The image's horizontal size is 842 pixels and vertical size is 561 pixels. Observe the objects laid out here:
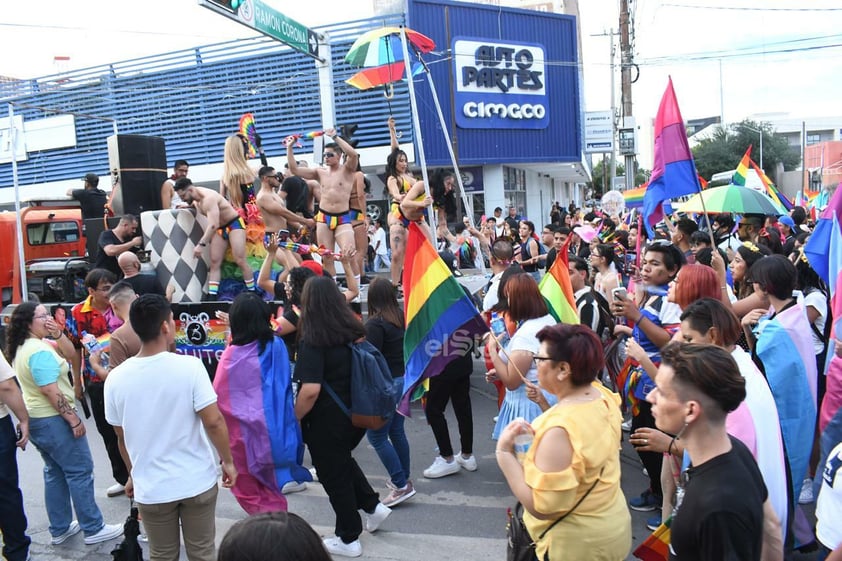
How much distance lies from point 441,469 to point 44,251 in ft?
34.3

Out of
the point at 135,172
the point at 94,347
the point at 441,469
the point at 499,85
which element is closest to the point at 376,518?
the point at 441,469

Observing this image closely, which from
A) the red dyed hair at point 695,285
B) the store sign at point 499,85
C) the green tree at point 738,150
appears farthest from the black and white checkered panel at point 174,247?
the green tree at point 738,150

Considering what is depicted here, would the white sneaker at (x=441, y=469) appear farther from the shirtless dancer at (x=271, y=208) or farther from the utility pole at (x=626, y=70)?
the utility pole at (x=626, y=70)

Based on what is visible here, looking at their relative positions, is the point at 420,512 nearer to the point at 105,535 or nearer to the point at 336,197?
the point at 105,535

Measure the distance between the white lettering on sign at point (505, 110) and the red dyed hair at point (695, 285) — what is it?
1642cm

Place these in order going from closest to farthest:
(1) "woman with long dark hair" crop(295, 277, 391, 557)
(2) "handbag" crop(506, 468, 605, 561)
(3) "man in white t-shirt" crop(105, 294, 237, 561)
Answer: (2) "handbag" crop(506, 468, 605, 561) < (3) "man in white t-shirt" crop(105, 294, 237, 561) < (1) "woman with long dark hair" crop(295, 277, 391, 557)

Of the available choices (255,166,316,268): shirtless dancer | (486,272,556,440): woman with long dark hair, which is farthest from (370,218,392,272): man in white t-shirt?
(486,272,556,440): woman with long dark hair

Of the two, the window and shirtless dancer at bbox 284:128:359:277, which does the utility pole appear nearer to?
shirtless dancer at bbox 284:128:359:277

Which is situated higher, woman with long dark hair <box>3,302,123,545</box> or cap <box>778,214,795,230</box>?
cap <box>778,214,795,230</box>

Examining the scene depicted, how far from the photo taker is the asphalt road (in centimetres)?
434

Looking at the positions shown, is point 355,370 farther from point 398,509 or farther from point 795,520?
point 795,520

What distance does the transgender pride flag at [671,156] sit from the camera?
6.34m

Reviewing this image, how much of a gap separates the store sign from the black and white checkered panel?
13.0 meters

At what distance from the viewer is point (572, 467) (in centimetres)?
233
